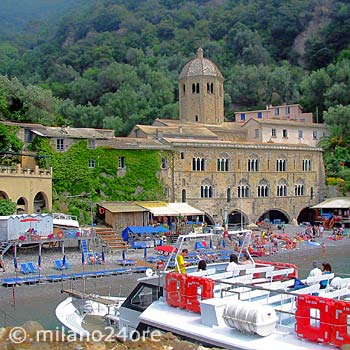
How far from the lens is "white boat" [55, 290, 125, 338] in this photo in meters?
15.1

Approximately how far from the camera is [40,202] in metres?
39.9

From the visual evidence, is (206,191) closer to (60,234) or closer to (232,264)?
(60,234)

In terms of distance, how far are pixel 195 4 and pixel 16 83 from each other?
364 feet

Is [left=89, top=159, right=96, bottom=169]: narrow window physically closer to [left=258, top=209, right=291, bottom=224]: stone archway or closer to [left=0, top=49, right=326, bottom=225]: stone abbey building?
[left=0, top=49, right=326, bottom=225]: stone abbey building

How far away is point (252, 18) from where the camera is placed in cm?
11694

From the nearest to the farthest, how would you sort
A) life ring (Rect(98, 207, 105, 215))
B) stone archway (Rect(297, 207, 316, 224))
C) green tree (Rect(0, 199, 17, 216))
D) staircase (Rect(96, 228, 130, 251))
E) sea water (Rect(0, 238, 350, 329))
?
1. sea water (Rect(0, 238, 350, 329))
2. green tree (Rect(0, 199, 17, 216))
3. staircase (Rect(96, 228, 130, 251))
4. life ring (Rect(98, 207, 105, 215))
5. stone archway (Rect(297, 207, 316, 224))

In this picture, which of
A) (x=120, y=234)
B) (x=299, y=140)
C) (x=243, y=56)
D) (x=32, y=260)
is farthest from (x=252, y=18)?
(x=32, y=260)

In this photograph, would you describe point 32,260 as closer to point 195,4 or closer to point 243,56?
point 243,56

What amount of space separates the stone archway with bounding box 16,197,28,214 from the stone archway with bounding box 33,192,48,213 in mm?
1407

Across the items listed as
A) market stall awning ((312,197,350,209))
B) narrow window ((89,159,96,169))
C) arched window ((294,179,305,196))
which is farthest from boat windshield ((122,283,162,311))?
arched window ((294,179,305,196))

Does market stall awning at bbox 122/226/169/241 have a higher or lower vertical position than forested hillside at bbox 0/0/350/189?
lower

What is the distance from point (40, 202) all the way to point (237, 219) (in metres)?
18.3

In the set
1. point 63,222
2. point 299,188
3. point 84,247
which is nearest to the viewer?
point 84,247

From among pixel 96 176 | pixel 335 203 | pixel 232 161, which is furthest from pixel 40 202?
pixel 335 203
